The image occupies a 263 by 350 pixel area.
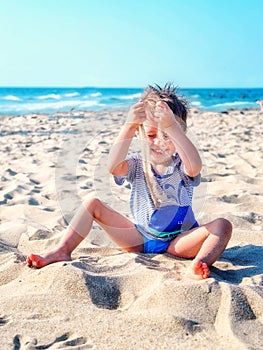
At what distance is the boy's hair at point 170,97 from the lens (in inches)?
104

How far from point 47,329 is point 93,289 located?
39cm

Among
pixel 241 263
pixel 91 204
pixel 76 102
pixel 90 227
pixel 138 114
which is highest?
pixel 138 114

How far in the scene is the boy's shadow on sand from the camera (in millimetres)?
2344

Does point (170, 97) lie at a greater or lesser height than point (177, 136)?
greater

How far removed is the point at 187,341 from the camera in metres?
1.67

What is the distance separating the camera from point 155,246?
266 centimetres

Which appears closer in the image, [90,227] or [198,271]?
[198,271]

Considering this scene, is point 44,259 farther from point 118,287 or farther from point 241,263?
point 241,263

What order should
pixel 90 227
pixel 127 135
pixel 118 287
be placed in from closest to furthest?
pixel 118 287, pixel 127 135, pixel 90 227

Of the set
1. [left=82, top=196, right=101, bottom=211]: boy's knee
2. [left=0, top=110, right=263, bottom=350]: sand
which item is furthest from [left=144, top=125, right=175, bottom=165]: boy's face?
[left=0, top=110, right=263, bottom=350]: sand

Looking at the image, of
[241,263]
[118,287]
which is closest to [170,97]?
[241,263]

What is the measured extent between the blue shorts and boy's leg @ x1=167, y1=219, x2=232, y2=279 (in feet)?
0.11

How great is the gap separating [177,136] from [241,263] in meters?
0.78

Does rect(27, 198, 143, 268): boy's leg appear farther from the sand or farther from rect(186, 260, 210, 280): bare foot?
rect(186, 260, 210, 280): bare foot
